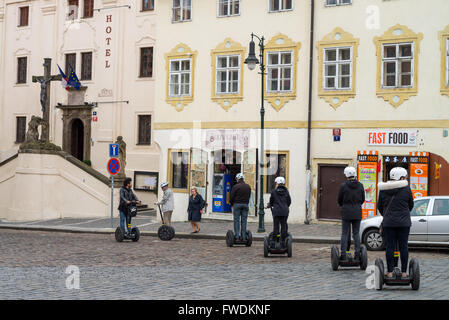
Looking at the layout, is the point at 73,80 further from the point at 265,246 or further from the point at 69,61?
the point at 265,246

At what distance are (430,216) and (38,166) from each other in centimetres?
2010

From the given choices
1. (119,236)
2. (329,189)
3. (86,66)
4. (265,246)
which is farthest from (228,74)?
(86,66)

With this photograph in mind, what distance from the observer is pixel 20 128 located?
4169cm

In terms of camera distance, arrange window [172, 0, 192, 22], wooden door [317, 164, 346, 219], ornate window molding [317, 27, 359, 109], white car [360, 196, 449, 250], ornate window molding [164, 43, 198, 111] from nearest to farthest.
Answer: white car [360, 196, 449, 250] < ornate window molding [317, 27, 359, 109] < wooden door [317, 164, 346, 219] < ornate window molding [164, 43, 198, 111] < window [172, 0, 192, 22]

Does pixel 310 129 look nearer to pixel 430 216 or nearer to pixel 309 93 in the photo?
pixel 309 93

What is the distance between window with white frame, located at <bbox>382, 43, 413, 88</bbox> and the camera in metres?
24.2

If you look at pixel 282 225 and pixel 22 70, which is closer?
pixel 282 225

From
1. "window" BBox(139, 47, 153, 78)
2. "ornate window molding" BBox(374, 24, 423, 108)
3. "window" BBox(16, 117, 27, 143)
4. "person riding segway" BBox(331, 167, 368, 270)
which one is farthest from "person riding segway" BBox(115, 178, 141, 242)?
"window" BBox(16, 117, 27, 143)

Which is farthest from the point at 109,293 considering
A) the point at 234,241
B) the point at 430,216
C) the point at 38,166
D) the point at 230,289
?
the point at 38,166

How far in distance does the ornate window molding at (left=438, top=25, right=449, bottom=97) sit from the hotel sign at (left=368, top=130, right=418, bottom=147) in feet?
5.67

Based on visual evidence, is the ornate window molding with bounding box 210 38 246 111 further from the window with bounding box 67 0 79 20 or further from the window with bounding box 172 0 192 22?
the window with bounding box 67 0 79 20

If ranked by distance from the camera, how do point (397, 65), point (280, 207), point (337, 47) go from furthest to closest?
point (337, 47) < point (397, 65) < point (280, 207)

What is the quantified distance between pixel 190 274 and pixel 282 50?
15.6 m

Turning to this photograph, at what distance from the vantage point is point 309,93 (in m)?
25.8
